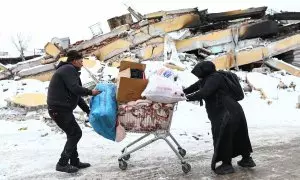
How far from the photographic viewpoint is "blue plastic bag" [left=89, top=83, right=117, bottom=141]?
5.27 metres

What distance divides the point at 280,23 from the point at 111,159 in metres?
12.3

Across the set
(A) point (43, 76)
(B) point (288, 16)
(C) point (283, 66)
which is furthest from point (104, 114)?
(B) point (288, 16)

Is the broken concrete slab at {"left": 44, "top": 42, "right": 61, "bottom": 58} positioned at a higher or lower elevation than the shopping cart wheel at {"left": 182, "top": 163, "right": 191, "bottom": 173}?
higher

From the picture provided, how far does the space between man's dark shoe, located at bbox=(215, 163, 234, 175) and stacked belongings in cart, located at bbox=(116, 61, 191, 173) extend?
0.36m

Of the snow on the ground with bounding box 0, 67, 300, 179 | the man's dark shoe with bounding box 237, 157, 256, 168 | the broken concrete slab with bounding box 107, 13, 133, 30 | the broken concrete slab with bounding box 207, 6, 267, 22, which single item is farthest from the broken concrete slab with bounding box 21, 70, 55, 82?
the man's dark shoe with bounding box 237, 157, 256, 168

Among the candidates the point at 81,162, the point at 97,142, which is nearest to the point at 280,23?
the point at 97,142

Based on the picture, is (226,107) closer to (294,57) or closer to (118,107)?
(118,107)

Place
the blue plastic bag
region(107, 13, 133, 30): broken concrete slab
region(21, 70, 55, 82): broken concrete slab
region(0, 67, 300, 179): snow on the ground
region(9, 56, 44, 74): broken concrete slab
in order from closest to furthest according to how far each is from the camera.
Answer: the blue plastic bag, region(0, 67, 300, 179): snow on the ground, region(21, 70, 55, 82): broken concrete slab, region(9, 56, 44, 74): broken concrete slab, region(107, 13, 133, 30): broken concrete slab

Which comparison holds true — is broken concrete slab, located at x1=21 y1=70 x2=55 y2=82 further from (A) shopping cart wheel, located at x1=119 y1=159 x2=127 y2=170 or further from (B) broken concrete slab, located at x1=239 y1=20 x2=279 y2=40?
(A) shopping cart wheel, located at x1=119 y1=159 x2=127 y2=170

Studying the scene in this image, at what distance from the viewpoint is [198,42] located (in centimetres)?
1550

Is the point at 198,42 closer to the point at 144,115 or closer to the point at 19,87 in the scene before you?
the point at 19,87

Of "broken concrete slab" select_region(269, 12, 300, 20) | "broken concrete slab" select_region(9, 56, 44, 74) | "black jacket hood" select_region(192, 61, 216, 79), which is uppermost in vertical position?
"black jacket hood" select_region(192, 61, 216, 79)

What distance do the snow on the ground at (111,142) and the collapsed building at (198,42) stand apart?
346 cm

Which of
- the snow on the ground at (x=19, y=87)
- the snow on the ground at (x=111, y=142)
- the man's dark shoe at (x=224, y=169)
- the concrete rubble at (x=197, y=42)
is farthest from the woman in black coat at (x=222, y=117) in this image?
the concrete rubble at (x=197, y=42)
